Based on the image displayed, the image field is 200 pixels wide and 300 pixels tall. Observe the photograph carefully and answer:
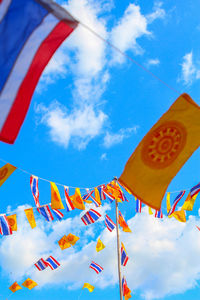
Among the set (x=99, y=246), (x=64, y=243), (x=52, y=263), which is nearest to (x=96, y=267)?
(x=99, y=246)

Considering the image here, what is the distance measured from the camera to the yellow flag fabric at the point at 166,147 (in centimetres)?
612

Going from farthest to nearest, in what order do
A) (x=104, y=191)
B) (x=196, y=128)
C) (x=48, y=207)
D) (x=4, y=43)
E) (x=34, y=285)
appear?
(x=34, y=285) → (x=104, y=191) → (x=48, y=207) → (x=196, y=128) → (x=4, y=43)

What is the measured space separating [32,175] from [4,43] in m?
9.08

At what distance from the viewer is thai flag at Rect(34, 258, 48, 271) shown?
18156 mm

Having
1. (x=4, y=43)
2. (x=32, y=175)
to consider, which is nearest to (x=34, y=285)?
(x=32, y=175)

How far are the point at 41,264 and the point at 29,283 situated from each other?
4084 mm

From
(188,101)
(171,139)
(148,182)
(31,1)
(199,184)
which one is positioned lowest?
(199,184)

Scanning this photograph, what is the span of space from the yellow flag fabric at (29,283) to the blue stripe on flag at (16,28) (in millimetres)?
20527

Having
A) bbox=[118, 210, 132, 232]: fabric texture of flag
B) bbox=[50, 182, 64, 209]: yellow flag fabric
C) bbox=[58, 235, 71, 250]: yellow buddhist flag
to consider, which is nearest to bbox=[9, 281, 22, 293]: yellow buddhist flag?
bbox=[58, 235, 71, 250]: yellow buddhist flag

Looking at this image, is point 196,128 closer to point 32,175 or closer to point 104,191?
point 32,175

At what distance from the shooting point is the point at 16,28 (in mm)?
4434

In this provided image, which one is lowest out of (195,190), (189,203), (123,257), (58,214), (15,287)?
(123,257)

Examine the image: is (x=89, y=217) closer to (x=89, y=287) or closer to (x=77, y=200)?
(x=77, y=200)

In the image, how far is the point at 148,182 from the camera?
6.07 m
